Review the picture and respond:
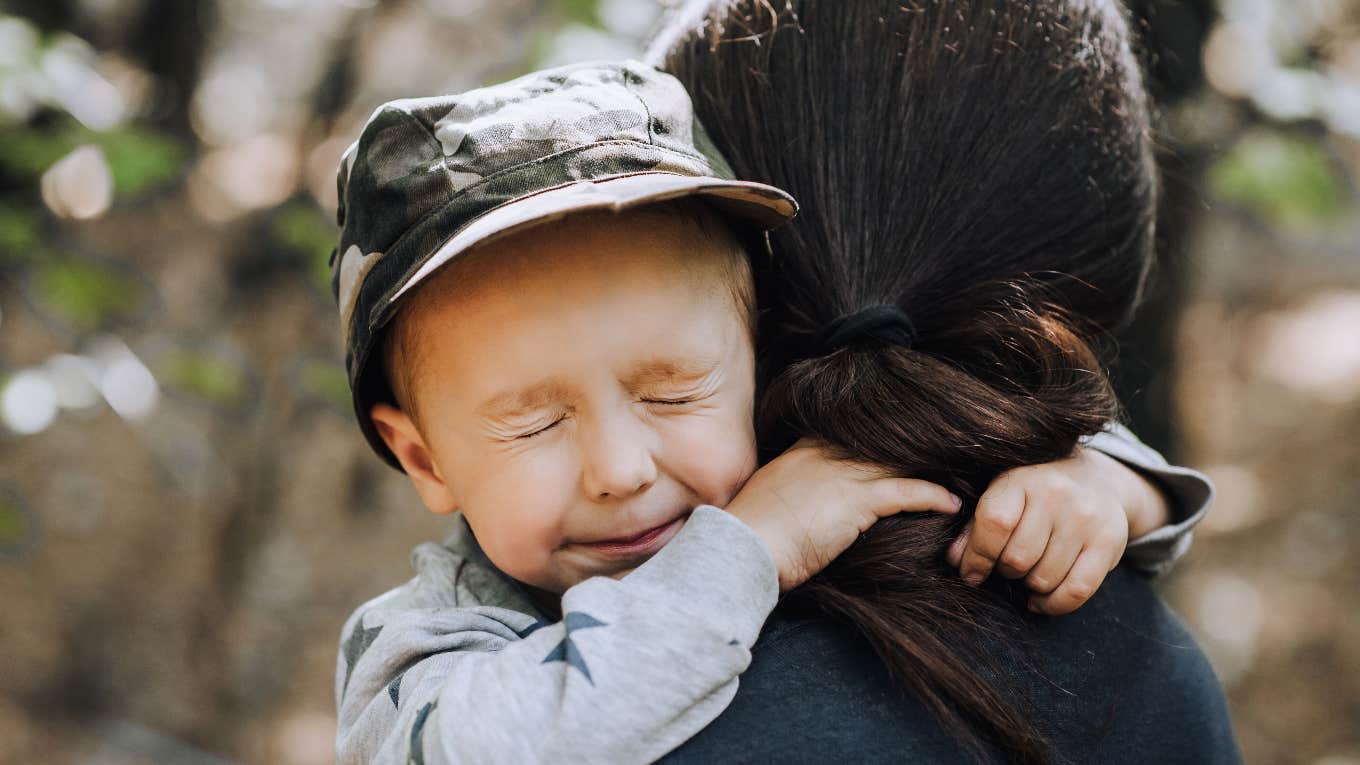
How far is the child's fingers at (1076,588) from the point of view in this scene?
1.22m

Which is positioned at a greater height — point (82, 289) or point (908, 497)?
point (908, 497)

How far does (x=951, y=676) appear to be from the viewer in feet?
3.54

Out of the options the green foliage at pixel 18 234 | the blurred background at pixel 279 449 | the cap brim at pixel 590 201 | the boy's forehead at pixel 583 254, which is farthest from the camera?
the blurred background at pixel 279 449

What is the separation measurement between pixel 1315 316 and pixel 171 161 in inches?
198

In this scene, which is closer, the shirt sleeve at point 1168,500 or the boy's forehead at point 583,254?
the boy's forehead at point 583,254

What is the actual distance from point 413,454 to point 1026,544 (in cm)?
85

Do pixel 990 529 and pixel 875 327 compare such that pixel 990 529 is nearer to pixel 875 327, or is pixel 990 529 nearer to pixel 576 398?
pixel 875 327

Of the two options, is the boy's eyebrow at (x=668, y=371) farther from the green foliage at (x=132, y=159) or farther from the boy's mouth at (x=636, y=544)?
the green foliage at (x=132, y=159)

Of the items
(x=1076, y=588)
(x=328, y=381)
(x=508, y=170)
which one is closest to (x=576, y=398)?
(x=508, y=170)

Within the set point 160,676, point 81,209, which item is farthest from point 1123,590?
point 160,676

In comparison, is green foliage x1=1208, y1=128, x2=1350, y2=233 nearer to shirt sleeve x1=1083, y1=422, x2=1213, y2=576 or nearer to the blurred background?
the blurred background

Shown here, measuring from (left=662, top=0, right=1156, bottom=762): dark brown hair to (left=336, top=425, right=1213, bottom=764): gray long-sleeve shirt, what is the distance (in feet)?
0.38

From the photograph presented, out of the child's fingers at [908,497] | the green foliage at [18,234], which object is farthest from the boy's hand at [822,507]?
the green foliage at [18,234]

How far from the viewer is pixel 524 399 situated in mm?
1322
